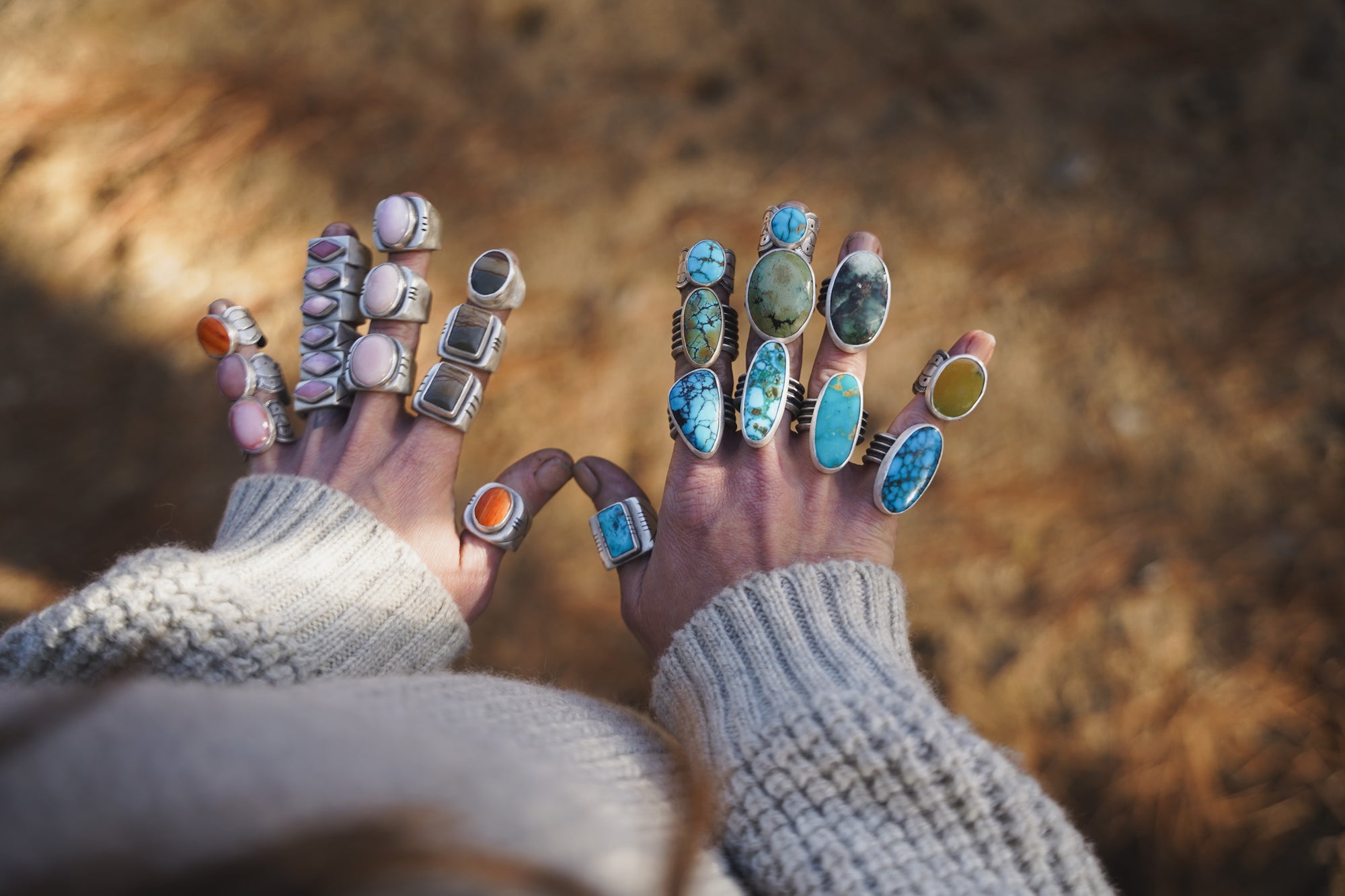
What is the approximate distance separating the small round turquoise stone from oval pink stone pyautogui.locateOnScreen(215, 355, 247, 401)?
2.78ft

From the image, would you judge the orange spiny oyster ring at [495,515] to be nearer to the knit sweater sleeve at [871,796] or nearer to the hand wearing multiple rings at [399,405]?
the hand wearing multiple rings at [399,405]

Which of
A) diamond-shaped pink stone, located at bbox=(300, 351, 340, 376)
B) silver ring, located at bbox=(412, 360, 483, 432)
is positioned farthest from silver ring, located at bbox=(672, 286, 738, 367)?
diamond-shaped pink stone, located at bbox=(300, 351, 340, 376)

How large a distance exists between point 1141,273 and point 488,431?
1188 mm

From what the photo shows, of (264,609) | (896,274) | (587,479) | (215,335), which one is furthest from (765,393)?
(215,335)

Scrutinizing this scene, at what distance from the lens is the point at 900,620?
100 cm

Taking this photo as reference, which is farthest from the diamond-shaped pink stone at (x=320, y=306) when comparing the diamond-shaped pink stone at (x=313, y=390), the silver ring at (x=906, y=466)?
the silver ring at (x=906, y=466)

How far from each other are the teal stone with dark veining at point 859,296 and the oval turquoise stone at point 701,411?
0.62 ft

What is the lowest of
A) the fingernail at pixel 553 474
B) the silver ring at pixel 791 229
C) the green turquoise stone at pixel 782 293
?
the fingernail at pixel 553 474

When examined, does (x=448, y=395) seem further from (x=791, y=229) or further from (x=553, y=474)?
(x=791, y=229)

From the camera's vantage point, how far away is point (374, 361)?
120cm

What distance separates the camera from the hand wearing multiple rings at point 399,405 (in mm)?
1186

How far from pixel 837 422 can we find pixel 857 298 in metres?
0.17

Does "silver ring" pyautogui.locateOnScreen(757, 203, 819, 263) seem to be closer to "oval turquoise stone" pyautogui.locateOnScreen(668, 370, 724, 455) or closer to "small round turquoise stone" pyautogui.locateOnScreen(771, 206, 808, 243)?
"small round turquoise stone" pyautogui.locateOnScreen(771, 206, 808, 243)

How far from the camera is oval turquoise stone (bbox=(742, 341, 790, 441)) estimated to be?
107 centimetres
